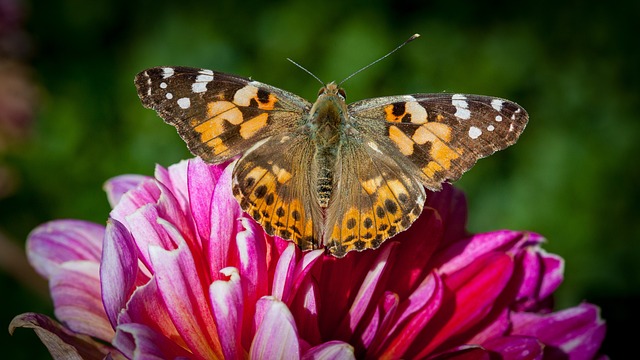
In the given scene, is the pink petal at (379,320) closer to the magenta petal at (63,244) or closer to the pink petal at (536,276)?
the pink petal at (536,276)

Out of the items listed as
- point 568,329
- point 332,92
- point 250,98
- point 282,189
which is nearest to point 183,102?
point 250,98

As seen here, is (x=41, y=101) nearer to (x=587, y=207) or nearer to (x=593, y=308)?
(x=587, y=207)

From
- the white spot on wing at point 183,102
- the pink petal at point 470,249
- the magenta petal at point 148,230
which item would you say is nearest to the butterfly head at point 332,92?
the white spot on wing at point 183,102

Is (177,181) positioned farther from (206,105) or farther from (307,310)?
(307,310)

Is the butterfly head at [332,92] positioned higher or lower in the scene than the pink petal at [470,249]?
higher

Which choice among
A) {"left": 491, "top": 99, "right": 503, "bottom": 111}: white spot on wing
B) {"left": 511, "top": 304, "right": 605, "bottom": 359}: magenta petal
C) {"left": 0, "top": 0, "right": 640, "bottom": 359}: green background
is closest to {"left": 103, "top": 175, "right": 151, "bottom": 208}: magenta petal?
{"left": 491, "top": 99, "right": 503, "bottom": 111}: white spot on wing

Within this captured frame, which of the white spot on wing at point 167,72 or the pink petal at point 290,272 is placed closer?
the pink petal at point 290,272
